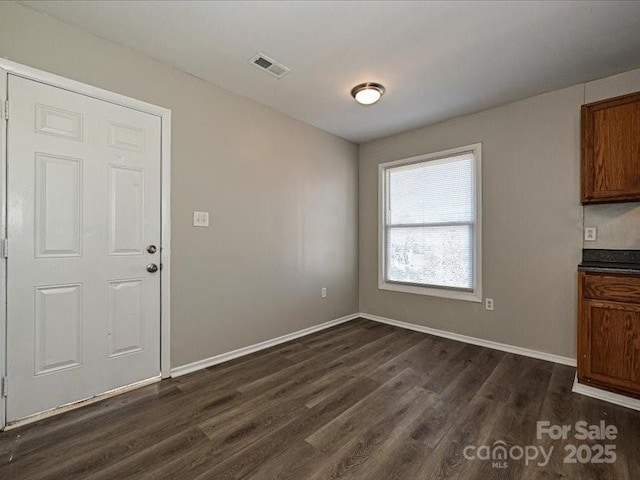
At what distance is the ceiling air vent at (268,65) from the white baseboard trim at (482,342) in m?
3.14

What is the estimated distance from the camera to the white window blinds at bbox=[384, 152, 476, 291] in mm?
3303

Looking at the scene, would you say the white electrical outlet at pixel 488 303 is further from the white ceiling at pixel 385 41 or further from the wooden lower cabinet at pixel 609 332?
the white ceiling at pixel 385 41

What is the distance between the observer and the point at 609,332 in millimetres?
2047

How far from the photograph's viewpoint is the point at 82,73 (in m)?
1.97

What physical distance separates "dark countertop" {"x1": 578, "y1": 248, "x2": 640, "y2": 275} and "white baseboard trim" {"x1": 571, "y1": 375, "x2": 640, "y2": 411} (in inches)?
33.7

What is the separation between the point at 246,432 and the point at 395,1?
2684 millimetres

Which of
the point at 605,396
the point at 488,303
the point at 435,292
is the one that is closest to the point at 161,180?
the point at 435,292

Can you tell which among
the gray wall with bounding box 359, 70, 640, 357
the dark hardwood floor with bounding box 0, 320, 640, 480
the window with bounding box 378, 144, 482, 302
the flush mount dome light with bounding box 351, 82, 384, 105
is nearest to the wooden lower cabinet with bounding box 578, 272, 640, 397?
the dark hardwood floor with bounding box 0, 320, 640, 480

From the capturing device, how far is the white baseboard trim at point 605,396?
6.45 ft

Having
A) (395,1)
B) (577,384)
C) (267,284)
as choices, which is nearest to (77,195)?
(267,284)

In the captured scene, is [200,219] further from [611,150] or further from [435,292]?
[611,150]

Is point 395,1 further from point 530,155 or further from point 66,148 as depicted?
point 66,148

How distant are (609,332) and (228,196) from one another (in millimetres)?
3170

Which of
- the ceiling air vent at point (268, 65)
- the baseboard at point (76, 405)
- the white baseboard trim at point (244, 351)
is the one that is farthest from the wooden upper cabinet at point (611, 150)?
the baseboard at point (76, 405)
